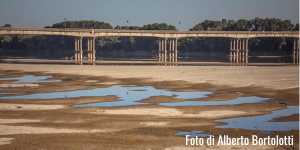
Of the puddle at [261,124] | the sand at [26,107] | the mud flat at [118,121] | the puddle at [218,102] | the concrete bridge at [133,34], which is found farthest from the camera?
the concrete bridge at [133,34]

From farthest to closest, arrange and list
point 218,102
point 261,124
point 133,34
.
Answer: point 133,34
point 218,102
point 261,124

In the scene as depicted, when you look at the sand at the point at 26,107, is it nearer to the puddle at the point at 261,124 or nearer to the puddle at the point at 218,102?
the puddle at the point at 218,102

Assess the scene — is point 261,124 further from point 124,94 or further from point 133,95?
point 124,94

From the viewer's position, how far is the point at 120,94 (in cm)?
2962

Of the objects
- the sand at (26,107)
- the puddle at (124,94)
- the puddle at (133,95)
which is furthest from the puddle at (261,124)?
the sand at (26,107)

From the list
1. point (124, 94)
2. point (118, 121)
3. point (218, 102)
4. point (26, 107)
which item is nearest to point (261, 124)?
point (118, 121)

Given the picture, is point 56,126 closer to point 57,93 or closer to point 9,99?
point 9,99

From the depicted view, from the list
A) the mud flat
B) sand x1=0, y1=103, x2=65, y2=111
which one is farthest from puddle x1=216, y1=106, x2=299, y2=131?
sand x1=0, y1=103, x2=65, y2=111

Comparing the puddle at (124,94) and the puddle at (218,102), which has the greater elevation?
the puddle at (124,94)

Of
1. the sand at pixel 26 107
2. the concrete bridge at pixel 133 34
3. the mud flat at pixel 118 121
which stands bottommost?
the mud flat at pixel 118 121

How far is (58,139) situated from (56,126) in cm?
234

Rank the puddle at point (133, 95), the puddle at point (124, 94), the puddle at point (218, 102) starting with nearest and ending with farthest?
the puddle at point (218, 102) → the puddle at point (133, 95) → the puddle at point (124, 94)

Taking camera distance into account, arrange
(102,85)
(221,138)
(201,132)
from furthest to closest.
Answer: (102,85) < (201,132) < (221,138)

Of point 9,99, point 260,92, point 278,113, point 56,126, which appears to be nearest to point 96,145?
point 56,126
